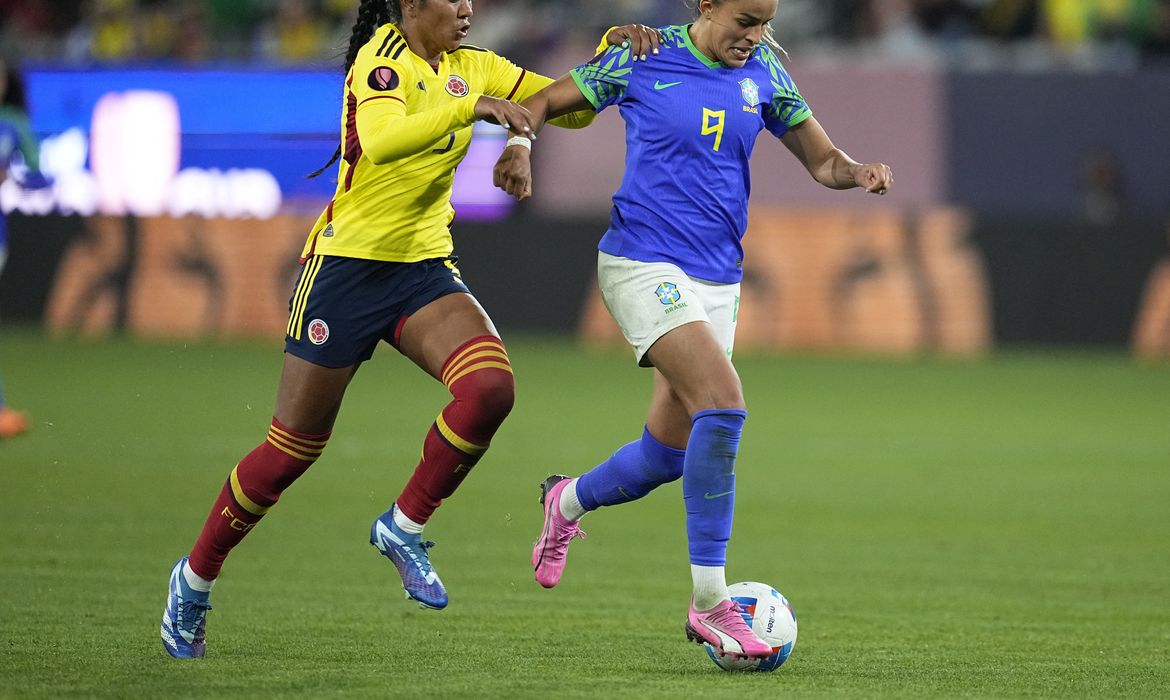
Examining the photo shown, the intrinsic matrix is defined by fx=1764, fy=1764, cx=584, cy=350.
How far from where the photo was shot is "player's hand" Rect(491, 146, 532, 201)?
551cm

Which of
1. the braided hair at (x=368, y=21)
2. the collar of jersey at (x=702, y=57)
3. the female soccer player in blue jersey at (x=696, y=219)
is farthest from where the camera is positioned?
the braided hair at (x=368, y=21)

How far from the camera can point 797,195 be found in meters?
22.6

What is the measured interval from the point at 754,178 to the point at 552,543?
16.8 metres

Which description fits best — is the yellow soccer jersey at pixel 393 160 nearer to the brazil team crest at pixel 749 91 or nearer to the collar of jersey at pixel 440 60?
the collar of jersey at pixel 440 60

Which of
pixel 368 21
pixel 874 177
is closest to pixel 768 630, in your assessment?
pixel 874 177

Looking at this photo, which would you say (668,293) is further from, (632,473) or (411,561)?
(411,561)

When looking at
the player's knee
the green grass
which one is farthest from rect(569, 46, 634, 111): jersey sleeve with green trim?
the green grass

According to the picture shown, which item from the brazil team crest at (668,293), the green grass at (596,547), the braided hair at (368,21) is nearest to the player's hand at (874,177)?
the brazil team crest at (668,293)

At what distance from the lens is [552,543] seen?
6.45 meters

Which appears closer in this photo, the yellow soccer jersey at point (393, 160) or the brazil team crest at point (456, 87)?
the yellow soccer jersey at point (393, 160)

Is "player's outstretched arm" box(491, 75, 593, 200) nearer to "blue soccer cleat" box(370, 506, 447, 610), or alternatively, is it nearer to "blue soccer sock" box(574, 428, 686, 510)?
"blue soccer sock" box(574, 428, 686, 510)

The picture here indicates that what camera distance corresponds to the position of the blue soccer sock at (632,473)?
627 centimetres

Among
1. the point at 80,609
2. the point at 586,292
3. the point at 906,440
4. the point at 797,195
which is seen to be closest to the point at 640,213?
the point at 80,609

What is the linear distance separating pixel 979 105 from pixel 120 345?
35.6ft
